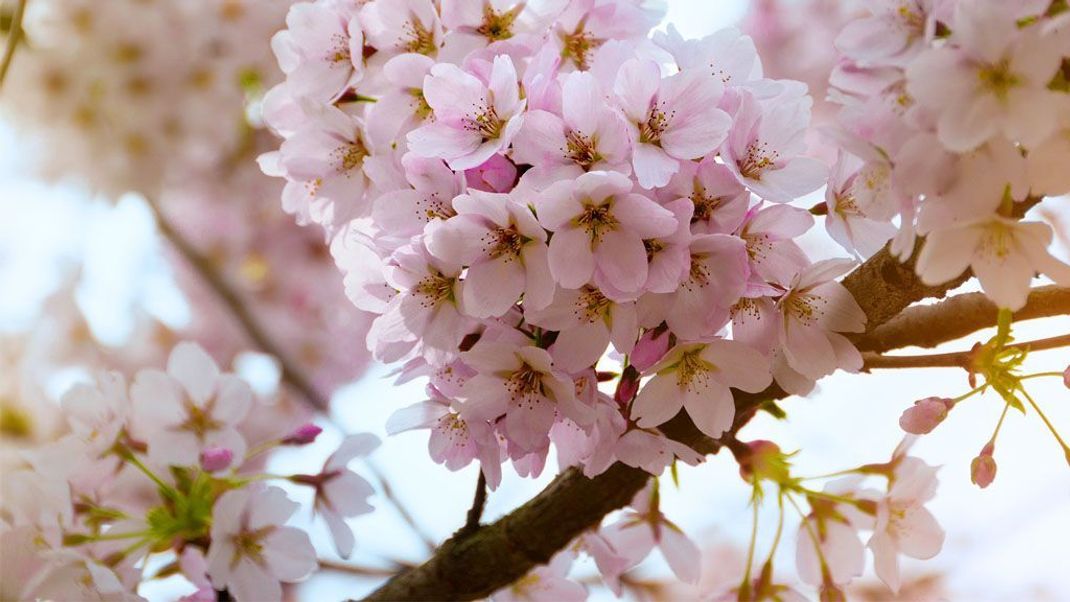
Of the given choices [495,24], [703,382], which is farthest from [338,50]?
[703,382]

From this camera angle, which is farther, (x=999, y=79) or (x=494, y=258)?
(x=494, y=258)

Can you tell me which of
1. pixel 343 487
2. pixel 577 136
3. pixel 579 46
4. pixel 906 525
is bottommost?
pixel 906 525

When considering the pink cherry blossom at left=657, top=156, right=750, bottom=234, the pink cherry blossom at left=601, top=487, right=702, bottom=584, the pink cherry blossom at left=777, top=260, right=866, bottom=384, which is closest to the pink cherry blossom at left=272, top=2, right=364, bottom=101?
the pink cherry blossom at left=657, top=156, right=750, bottom=234

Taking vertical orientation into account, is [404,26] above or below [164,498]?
above

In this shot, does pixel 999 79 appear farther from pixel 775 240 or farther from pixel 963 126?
pixel 775 240

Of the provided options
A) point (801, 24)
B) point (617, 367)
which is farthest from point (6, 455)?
point (801, 24)

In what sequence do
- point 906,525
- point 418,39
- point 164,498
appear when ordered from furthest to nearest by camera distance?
1. point 164,498
2. point 906,525
3. point 418,39
